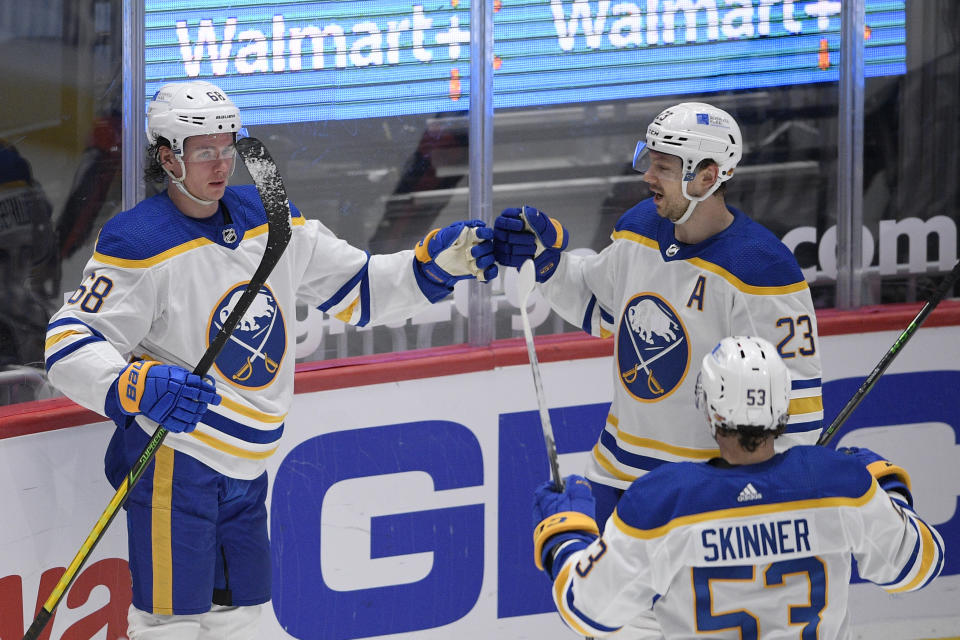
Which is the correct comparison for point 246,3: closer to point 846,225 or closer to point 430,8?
point 430,8

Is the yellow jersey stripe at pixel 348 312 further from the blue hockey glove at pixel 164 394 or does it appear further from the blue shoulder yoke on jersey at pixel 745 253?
the blue shoulder yoke on jersey at pixel 745 253

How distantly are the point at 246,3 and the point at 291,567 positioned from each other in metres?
1.49

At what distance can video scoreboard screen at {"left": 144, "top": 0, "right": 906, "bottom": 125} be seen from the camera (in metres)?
3.16

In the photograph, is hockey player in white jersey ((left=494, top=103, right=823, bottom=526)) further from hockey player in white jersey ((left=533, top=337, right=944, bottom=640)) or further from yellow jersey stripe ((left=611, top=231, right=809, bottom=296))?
hockey player in white jersey ((left=533, top=337, right=944, bottom=640))

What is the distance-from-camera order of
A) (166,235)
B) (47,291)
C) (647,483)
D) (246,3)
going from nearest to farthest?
(647,483) → (166,235) → (47,291) → (246,3)

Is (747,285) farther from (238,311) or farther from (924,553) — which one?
(238,311)

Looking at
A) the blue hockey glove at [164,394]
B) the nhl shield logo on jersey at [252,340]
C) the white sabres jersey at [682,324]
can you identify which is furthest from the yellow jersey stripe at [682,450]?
the blue hockey glove at [164,394]

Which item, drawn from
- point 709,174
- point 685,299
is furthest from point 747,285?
point 709,174

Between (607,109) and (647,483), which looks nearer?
(647,483)

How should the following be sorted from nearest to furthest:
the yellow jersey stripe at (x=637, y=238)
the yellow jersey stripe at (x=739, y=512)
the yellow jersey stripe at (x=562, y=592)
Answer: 1. the yellow jersey stripe at (x=739, y=512)
2. the yellow jersey stripe at (x=562, y=592)
3. the yellow jersey stripe at (x=637, y=238)

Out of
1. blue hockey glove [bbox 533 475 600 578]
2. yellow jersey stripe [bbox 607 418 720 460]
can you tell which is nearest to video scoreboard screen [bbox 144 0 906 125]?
yellow jersey stripe [bbox 607 418 720 460]

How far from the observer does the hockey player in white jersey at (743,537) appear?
1.84 m

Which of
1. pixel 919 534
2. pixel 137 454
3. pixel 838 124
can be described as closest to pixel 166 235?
pixel 137 454

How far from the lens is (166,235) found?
2492mm
